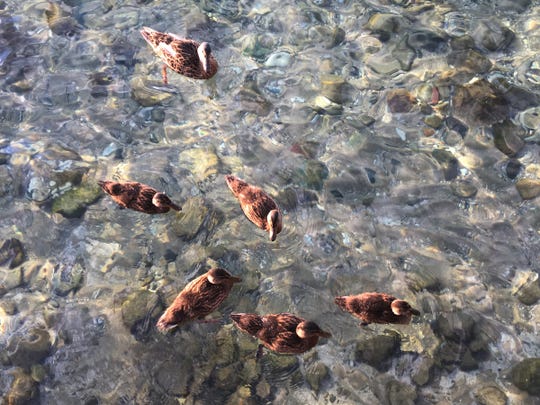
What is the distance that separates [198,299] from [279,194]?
2028 mm

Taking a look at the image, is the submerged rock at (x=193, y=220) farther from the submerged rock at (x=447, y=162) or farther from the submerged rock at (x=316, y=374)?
the submerged rock at (x=447, y=162)

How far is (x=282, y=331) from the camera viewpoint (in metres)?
5.27

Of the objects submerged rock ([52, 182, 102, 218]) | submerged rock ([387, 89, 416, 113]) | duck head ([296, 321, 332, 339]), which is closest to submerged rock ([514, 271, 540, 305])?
duck head ([296, 321, 332, 339])

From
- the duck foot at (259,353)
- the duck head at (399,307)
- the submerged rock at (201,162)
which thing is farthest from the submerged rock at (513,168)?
the duck foot at (259,353)

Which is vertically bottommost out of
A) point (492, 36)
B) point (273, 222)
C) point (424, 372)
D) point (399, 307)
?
point (424, 372)

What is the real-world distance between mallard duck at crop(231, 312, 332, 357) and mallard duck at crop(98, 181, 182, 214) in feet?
5.36

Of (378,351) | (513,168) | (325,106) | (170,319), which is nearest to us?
(170,319)

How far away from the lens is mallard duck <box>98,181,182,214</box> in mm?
6090

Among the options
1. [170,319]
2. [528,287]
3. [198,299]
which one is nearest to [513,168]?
[528,287]

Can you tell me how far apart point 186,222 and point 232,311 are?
1.37m

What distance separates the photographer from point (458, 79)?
26.4 ft

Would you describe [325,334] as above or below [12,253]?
above

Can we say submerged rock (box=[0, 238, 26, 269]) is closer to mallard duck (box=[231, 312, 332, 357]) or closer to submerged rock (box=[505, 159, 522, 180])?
mallard duck (box=[231, 312, 332, 357])

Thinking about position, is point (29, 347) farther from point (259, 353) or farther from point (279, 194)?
point (279, 194)
